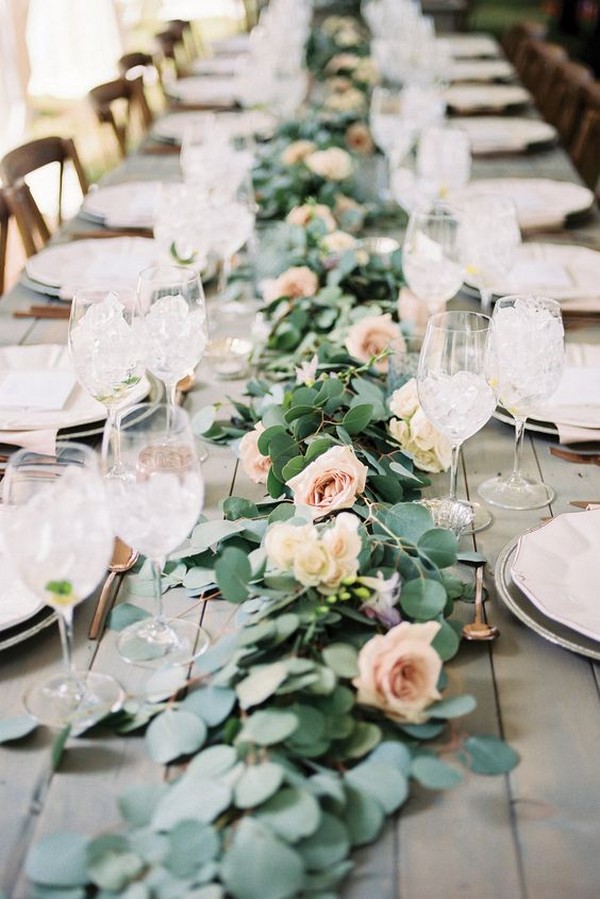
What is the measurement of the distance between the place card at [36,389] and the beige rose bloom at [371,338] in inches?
17.1

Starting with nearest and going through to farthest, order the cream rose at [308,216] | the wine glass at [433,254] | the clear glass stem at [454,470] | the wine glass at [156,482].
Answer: the wine glass at [156,482]
the clear glass stem at [454,470]
the wine glass at [433,254]
the cream rose at [308,216]

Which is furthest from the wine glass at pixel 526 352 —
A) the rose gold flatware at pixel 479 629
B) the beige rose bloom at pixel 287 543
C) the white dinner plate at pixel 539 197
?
the white dinner plate at pixel 539 197

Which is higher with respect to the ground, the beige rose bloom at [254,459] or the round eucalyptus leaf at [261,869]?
the round eucalyptus leaf at [261,869]

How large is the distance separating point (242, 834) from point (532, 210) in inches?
83.5

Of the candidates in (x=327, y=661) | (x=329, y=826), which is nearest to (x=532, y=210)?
(x=327, y=661)

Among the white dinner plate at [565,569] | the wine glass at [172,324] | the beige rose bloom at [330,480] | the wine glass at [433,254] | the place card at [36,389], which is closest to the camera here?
the white dinner plate at [565,569]

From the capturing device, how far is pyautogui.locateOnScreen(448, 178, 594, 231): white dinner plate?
2.55m

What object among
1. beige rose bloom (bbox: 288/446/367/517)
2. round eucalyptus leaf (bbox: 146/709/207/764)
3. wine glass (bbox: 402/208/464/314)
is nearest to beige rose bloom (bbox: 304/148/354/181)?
wine glass (bbox: 402/208/464/314)

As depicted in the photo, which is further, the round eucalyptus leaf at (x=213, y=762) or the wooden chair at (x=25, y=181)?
the wooden chair at (x=25, y=181)

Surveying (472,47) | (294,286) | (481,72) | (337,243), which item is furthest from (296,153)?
(472,47)

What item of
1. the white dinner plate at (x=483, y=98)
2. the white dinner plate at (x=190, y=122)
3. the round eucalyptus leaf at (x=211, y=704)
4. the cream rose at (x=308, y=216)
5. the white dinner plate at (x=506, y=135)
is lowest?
the white dinner plate at (x=483, y=98)

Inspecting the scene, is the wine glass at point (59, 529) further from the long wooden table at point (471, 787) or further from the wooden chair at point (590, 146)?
the wooden chair at point (590, 146)

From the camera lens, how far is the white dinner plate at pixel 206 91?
418 centimetres

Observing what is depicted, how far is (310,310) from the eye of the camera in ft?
6.18
